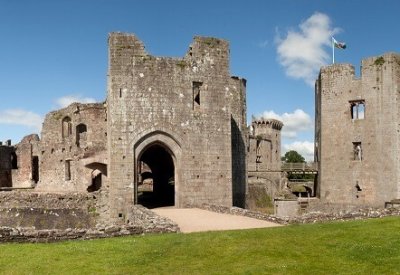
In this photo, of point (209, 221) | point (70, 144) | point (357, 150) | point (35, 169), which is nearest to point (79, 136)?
point (70, 144)

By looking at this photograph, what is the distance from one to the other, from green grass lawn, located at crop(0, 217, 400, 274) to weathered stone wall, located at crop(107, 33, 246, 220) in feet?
31.4

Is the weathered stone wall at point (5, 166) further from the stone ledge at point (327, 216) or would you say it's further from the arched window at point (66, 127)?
the stone ledge at point (327, 216)

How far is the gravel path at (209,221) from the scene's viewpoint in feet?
52.6

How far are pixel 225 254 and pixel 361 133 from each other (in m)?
21.0

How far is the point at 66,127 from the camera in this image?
38.6m

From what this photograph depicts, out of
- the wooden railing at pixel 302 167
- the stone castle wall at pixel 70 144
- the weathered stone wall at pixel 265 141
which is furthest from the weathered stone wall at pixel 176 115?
the weathered stone wall at pixel 265 141

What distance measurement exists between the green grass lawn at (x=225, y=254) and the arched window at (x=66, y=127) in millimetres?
26640

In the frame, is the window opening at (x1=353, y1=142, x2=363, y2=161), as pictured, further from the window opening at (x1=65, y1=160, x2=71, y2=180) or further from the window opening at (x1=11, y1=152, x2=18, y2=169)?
the window opening at (x1=11, y1=152, x2=18, y2=169)

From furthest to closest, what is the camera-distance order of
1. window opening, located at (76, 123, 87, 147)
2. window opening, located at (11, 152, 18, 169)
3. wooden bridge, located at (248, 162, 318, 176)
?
window opening, located at (11, 152, 18, 169) → window opening, located at (76, 123, 87, 147) → wooden bridge, located at (248, 162, 318, 176)

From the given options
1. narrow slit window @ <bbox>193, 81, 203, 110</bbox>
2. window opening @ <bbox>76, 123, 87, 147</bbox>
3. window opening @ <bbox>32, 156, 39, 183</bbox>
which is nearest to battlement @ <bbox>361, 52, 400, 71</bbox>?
narrow slit window @ <bbox>193, 81, 203, 110</bbox>

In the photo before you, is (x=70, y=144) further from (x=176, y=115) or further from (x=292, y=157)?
(x=292, y=157)

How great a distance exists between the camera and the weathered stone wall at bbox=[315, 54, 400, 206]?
28.9 m

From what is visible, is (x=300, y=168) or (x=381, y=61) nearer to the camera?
(x=381, y=61)

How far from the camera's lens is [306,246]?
1166cm
